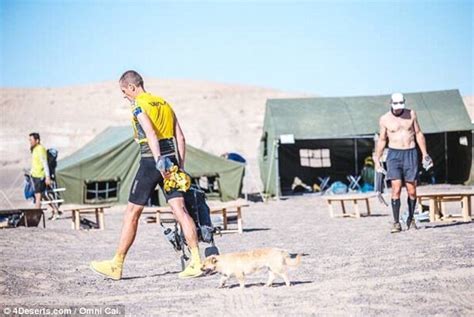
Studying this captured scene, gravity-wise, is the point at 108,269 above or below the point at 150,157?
below

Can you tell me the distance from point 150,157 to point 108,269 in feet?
3.55

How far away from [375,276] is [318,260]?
142 cm

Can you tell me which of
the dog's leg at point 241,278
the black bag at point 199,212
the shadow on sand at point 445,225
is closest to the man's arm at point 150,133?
the black bag at point 199,212

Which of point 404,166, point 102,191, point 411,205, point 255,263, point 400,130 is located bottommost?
point 255,263

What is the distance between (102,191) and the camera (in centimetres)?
2186

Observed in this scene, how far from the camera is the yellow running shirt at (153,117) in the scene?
7105 millimetres

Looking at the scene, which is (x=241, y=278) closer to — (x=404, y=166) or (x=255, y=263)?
(x=255, y=263)

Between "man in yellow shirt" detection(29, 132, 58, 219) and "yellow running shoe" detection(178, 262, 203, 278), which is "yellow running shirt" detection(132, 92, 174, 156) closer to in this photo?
"yellow running shoe" detection(178, 262, 203, 278)

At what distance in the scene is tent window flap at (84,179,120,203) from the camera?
71.3 ft

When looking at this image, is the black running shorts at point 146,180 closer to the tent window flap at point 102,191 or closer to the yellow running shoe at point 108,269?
the yellow running shoe at point 108,269

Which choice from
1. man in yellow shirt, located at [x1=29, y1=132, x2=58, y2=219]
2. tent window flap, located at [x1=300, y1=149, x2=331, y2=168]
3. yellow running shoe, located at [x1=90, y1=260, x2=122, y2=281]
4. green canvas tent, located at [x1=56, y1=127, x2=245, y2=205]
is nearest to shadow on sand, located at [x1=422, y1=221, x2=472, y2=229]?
yellow running shoe, located at [x1=90, y1=260, x2=122, y2=281]

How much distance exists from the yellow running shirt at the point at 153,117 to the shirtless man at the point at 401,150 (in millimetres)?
3986

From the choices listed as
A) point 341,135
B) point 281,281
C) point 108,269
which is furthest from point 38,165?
point 341,135

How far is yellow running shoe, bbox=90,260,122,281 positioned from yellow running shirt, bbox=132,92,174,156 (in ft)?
3.40
